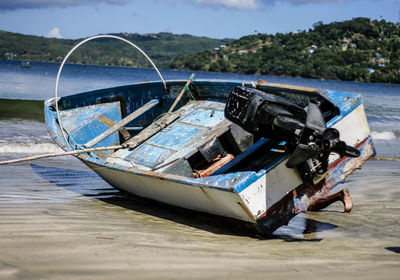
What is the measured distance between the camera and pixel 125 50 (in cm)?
14150

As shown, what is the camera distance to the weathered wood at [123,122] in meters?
7.04

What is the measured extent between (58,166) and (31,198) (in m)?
2.70

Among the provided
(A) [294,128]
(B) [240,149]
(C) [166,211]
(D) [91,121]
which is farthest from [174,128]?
(A) [294,128]

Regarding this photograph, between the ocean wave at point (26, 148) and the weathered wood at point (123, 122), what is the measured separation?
3.75m

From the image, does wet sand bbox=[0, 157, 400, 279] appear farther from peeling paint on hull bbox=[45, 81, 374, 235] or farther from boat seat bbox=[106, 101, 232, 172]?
boat seat bbox=[106, 101, 232, 172]

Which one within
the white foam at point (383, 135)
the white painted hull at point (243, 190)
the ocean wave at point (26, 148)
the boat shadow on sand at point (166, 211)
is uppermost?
the white painted hull at point (243, 190)

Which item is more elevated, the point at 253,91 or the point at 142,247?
the point at 253,91

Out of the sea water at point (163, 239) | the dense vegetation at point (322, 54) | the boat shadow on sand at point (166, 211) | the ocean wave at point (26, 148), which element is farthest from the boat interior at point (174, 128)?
the dense vegetation at point (322, 54)

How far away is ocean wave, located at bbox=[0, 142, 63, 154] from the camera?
33.4 ft

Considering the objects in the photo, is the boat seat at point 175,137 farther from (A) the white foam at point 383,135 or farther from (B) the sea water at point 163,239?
(A) the white foam at point 383,135

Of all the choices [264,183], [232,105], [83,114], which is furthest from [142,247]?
[83,114]

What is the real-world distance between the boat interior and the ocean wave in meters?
2.37

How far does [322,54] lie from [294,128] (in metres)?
93.6

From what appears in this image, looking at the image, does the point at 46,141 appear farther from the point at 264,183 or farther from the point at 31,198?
the point at 264,183
